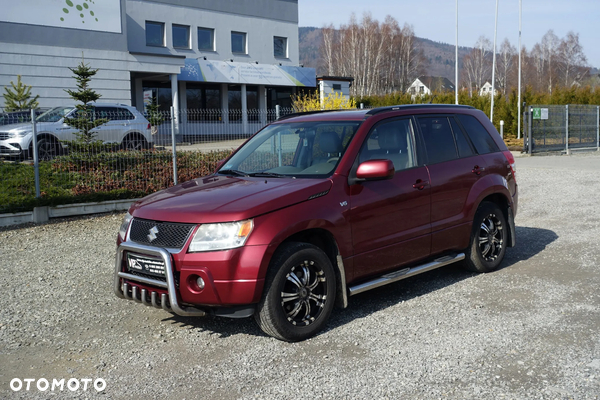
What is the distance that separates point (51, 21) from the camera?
24.8 metres

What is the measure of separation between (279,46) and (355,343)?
35.4 metres

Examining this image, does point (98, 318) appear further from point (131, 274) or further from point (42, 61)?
point (42, 61)

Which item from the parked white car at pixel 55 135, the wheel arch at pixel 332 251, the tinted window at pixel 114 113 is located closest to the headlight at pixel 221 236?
the wheel arch at pixel 332 251

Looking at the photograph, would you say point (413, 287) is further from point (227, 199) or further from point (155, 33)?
point (155, 33)

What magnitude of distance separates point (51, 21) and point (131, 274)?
23457 millimetres

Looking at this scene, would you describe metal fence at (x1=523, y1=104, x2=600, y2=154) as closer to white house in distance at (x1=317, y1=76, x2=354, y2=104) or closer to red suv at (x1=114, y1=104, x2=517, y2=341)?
white house in distance at (x1=317, y1=76, x2=354, y2=104)

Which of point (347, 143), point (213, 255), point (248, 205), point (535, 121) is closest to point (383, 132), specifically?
point (347, 143)

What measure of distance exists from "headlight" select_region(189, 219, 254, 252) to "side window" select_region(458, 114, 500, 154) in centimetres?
329

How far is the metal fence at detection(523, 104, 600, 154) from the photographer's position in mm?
25281

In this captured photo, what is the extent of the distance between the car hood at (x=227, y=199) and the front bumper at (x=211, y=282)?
28 cm

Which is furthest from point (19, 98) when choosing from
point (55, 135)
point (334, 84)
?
point (334, 84)

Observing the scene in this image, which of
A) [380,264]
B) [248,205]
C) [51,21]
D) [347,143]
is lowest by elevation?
[380,264]

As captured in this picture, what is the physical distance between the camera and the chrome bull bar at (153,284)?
439cm

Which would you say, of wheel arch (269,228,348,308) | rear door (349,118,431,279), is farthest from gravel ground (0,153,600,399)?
rear door (349,118,431,279)
